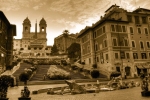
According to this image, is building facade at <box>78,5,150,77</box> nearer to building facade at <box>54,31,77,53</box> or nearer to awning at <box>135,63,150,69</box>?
awning at <box>135,63,150,69</box>

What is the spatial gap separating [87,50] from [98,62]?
644 cm

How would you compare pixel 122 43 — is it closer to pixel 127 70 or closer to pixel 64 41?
pixel 127 70

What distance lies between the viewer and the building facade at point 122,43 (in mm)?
34344

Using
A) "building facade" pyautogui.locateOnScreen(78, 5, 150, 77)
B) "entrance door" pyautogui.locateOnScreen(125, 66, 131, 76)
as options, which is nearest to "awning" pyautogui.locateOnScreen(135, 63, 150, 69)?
"building facade" pyautogui.locateOnScreen(78, 5, 150, 77)

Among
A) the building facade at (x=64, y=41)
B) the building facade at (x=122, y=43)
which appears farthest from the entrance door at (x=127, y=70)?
the building facade at (x=64, y=41)

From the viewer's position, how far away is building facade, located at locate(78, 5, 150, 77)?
113 feet

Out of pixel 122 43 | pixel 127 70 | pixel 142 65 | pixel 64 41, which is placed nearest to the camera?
pixel 127 70

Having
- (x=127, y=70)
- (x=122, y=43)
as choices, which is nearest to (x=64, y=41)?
(x=122, y=43)

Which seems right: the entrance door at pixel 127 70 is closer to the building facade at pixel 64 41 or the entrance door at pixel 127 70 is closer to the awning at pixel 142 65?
the awning at pixel 142 65

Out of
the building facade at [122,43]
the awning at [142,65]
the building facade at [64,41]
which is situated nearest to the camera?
the building facade at [122,43]

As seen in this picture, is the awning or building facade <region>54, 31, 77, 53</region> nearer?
the awning

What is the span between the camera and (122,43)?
35.7m

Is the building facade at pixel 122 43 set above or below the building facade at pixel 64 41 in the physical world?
below

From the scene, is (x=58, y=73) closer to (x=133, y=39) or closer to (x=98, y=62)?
(x=98, y=62)
